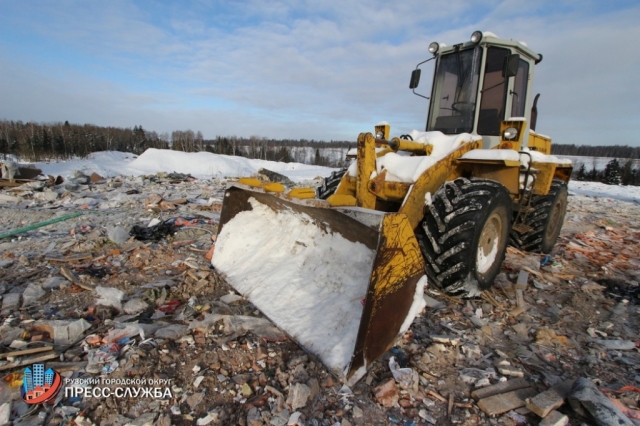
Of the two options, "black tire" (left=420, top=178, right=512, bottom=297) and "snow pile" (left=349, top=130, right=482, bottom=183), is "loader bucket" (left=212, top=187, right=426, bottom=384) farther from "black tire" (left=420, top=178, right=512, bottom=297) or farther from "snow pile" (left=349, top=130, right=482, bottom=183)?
"snow pile" (left=349, top=130, right=482, bottom=183)

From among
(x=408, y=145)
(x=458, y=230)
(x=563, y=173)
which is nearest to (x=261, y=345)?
(x=458, y=230)

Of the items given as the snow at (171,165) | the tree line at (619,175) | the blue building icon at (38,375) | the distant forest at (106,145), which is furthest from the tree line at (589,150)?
the blue building icon at (38,375)

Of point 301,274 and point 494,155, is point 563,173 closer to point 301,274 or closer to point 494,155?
point 494,155

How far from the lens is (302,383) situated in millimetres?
2143

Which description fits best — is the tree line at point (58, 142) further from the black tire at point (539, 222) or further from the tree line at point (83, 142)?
the black tire at point (539, 222)

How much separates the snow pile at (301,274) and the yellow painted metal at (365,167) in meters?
0.59

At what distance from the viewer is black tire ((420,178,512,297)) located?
9.31ft

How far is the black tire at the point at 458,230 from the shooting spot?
9.31 ft

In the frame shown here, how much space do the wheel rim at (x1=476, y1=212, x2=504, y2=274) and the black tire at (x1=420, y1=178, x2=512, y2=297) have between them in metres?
0.06

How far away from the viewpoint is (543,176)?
14.4ft

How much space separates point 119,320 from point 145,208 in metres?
5.79

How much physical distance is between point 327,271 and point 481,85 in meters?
3.18

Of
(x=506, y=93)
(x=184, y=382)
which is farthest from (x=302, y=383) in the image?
(x=506, y=93)

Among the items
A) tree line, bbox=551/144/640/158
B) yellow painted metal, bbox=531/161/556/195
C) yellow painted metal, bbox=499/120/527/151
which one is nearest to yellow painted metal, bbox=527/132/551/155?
yellow painted metal, bbox=531/161/556/195
